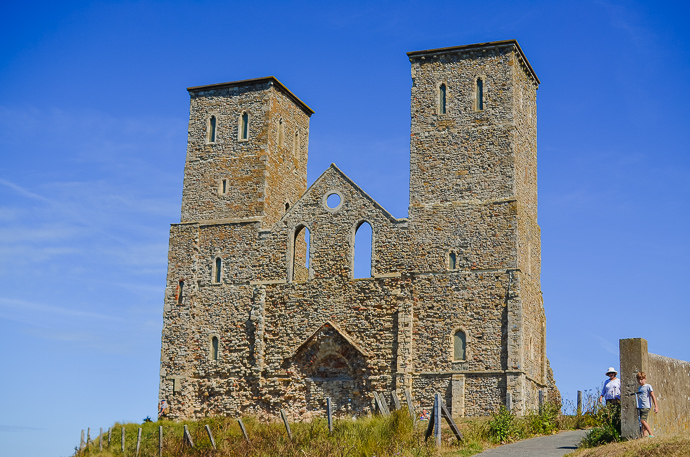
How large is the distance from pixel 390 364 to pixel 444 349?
1.86 meters

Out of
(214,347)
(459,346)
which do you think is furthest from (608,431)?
(214,347)

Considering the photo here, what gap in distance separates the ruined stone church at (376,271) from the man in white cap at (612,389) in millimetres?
8941

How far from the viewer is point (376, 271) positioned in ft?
106

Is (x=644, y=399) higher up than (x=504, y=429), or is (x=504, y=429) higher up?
(x=644, y=399)

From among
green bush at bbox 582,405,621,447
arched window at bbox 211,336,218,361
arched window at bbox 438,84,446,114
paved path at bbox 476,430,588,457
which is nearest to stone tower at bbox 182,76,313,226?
arched window at bbox 211,336,218,361

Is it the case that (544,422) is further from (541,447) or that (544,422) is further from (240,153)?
(240,153)

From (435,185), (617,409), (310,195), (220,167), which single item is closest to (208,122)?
(220,167)

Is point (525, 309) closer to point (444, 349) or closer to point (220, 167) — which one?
point (444, 349)

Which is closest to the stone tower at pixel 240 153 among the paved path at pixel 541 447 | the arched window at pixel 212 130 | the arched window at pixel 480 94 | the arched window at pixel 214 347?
the arched window at pixel 212 130

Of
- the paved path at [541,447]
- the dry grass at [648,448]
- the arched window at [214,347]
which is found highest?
the arched window at [214,347]

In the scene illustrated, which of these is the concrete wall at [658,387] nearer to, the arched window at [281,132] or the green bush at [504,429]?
the green bush at [504,429]

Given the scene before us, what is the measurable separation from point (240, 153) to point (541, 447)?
18.8 m

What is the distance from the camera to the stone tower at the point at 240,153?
3544 cm

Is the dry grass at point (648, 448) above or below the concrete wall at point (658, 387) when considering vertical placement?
below
